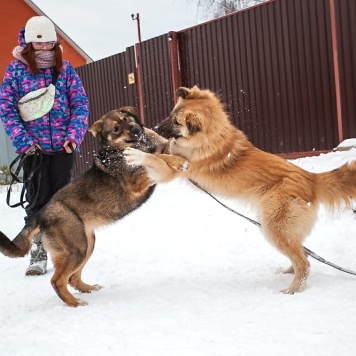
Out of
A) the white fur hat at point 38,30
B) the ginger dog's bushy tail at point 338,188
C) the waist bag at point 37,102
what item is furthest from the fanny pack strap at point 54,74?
the ginger dog's bushy tail at point 338,188

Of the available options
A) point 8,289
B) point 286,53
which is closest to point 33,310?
point 8,289

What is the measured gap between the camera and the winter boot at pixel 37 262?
450 cm

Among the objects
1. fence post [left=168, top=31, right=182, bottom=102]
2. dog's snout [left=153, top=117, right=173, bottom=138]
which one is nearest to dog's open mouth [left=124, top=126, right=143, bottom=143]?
dog's snout [left=153, top=117, right=173, bottom=138]

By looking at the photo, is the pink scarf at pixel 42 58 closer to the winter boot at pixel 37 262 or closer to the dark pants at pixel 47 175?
the dark pants at pixel 47 175

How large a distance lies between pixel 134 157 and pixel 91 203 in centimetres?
57

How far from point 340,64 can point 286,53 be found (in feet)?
3.77

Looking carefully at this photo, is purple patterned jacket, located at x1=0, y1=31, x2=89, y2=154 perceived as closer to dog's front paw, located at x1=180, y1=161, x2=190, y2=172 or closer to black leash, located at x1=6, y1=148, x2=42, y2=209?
black leash, located at x1=6, y1=148, x2=42, y2=209

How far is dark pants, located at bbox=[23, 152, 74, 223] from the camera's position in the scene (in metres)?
4.71

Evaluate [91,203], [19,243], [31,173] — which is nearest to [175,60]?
[31,173]

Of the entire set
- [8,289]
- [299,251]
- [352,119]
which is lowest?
[8,289]

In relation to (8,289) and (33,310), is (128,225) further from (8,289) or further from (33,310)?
(33,310)

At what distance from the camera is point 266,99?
8.69m

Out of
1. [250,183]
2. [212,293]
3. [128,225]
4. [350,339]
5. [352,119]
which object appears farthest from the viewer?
[352,119]

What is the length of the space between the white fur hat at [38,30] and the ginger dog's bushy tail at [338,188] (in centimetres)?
313
